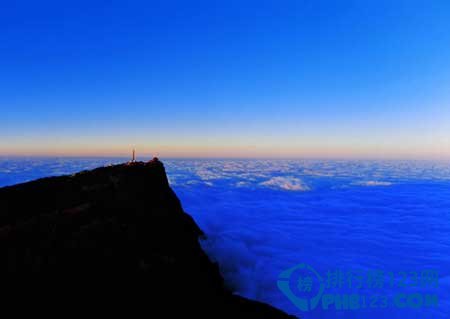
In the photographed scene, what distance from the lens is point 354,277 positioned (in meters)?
15.4

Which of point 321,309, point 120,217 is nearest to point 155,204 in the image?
point 120,217

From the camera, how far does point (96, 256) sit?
3.86 m

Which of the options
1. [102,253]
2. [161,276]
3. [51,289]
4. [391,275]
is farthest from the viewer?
[391,275]

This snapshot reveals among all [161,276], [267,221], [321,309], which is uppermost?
[161,276]

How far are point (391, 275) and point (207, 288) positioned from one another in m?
17.0

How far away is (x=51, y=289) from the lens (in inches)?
125

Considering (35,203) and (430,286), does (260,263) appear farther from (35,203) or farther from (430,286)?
(35,203)

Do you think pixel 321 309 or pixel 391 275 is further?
pixel 391 275

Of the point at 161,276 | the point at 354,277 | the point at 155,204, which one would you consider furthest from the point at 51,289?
the point at 354,277

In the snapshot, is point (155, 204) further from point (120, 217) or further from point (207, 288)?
point (207, 288)

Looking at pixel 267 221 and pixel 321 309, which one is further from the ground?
pixel 321 309

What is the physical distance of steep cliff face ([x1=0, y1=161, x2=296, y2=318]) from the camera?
10.7 feet

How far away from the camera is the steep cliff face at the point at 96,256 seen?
3.25 meters

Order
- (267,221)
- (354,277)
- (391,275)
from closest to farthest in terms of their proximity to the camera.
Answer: (354,277) → (391,275) → (267,221)
